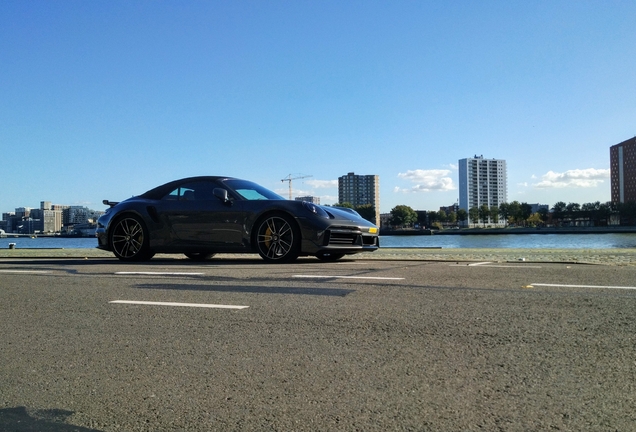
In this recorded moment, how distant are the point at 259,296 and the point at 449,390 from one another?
292 cm

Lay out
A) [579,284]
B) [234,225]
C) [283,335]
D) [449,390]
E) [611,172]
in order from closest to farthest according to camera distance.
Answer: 1. [449,390]
2. [283,335]
3. [579,284]
4. [234,225]
5. [611,172]

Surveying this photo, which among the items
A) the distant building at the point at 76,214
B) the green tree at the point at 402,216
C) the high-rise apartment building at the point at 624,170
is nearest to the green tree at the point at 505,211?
the green tree at the point at 402,216

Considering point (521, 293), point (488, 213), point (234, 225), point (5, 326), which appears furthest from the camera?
point (488, 213)

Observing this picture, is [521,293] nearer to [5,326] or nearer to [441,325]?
[441,325]

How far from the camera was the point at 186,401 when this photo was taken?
258cm

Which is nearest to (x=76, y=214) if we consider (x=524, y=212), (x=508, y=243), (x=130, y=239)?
(x=524, y=212)

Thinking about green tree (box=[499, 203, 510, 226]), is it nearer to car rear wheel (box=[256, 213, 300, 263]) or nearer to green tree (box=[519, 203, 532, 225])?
green tree (box=[519, 203, 532, 225])

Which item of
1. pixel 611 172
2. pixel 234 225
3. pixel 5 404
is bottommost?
pixel 5 404

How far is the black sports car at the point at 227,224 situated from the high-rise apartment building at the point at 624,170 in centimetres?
19848

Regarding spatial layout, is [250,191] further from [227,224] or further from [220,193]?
[227,224]

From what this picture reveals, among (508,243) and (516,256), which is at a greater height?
(516,256)

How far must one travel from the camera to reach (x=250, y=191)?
9.55 m

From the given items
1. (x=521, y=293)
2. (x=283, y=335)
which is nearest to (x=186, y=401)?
(x=283, y=335)

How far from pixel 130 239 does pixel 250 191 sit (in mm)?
2499
